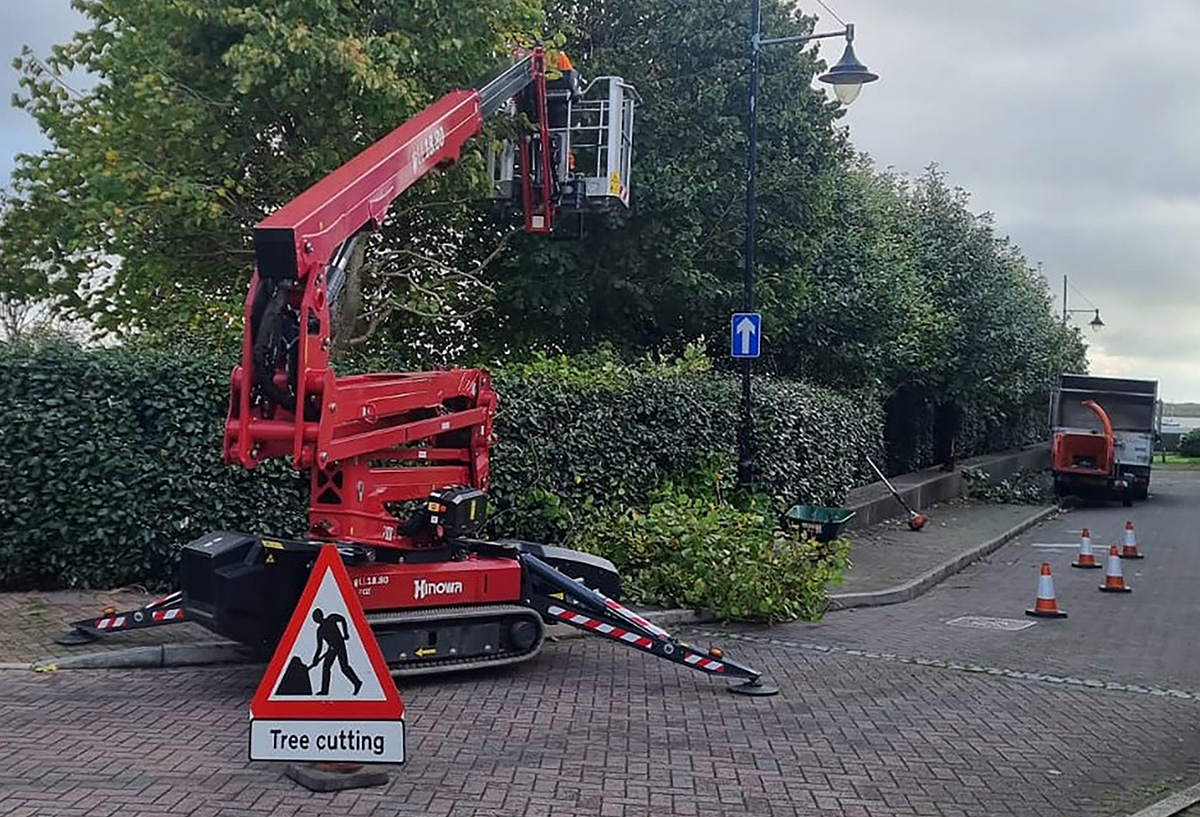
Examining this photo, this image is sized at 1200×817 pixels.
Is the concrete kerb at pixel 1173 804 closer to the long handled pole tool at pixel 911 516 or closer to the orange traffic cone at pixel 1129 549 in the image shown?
the orange traffic cone at pixel 1129 549

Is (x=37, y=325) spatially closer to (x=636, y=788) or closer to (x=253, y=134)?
(x=253, y=134)

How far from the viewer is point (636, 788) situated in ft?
21.1

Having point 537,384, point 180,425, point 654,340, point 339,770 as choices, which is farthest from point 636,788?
point 654,340

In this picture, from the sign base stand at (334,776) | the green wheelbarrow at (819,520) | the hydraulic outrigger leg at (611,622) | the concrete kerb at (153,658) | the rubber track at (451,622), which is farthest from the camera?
the green wheelbarrow at (819,520)

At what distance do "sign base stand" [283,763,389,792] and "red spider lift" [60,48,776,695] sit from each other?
6.64 ft

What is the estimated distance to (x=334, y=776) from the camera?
242 inches

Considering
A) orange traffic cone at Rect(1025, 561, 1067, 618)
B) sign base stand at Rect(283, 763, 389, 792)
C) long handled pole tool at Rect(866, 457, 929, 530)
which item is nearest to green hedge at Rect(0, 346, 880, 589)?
sign base stand at Rect(283, 763, 389, 792)

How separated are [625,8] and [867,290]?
7.33 m

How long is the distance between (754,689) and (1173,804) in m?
2.98

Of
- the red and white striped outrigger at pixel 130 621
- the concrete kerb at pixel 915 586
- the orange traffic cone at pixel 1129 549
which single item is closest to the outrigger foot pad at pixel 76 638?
the red and white striped outrigger at pixel 130 621

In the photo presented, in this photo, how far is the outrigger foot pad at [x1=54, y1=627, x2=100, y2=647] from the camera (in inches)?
358

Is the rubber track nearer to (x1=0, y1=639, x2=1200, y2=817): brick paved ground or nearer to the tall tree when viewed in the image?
(x1=0, y1=639, x2=1200, y2=817): brick paved ground

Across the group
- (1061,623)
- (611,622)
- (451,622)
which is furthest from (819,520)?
(451,622)

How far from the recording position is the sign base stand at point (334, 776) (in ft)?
20.1
